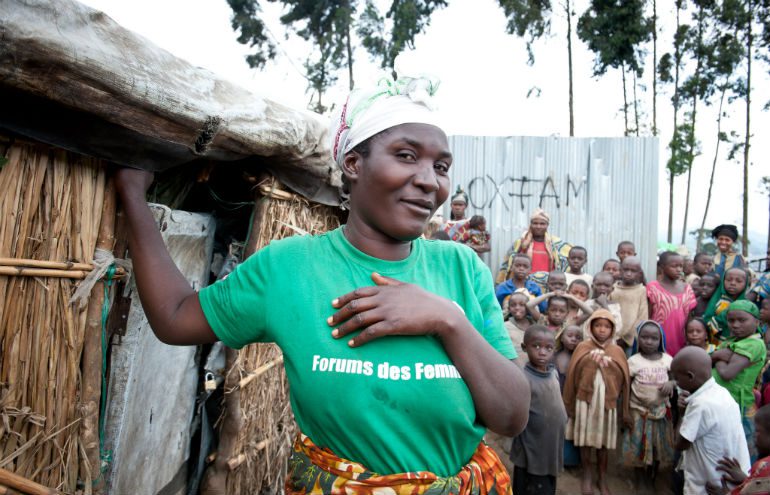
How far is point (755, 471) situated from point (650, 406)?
2268mm

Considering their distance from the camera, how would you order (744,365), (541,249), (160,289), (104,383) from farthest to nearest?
1. (541,249)
2. (744,365)
3. (104,383)
4. (160,289)

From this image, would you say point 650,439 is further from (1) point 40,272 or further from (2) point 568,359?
(1) point 40,272

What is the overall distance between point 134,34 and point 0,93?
1.48ft

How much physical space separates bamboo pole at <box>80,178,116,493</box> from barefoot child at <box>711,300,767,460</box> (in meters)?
4.95

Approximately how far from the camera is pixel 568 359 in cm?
530

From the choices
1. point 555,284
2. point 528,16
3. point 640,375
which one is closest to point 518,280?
point 555,284

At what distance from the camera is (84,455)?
1688mm

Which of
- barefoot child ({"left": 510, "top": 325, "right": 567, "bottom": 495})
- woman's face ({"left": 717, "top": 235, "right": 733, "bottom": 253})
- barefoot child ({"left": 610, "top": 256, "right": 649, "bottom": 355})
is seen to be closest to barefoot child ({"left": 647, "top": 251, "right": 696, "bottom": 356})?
barefoot child ({"left": 610, "top": 256, "right": 649, "bottom": 355})

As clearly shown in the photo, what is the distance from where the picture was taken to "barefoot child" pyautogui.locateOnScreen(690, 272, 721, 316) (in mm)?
6363

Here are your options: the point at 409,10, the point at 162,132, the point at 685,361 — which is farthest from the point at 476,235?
the point at 409,10

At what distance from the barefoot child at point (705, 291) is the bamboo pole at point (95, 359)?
255 inches

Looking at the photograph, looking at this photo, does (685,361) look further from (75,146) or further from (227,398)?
(75,146)

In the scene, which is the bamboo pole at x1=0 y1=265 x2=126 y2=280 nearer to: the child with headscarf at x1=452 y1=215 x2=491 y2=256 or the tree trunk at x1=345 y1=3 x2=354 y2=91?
the child with headscarf at x1=452 y1=215 x2=491 y2=256

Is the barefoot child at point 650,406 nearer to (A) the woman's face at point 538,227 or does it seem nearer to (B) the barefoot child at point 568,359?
(B) the barefoot child at point 568,359
